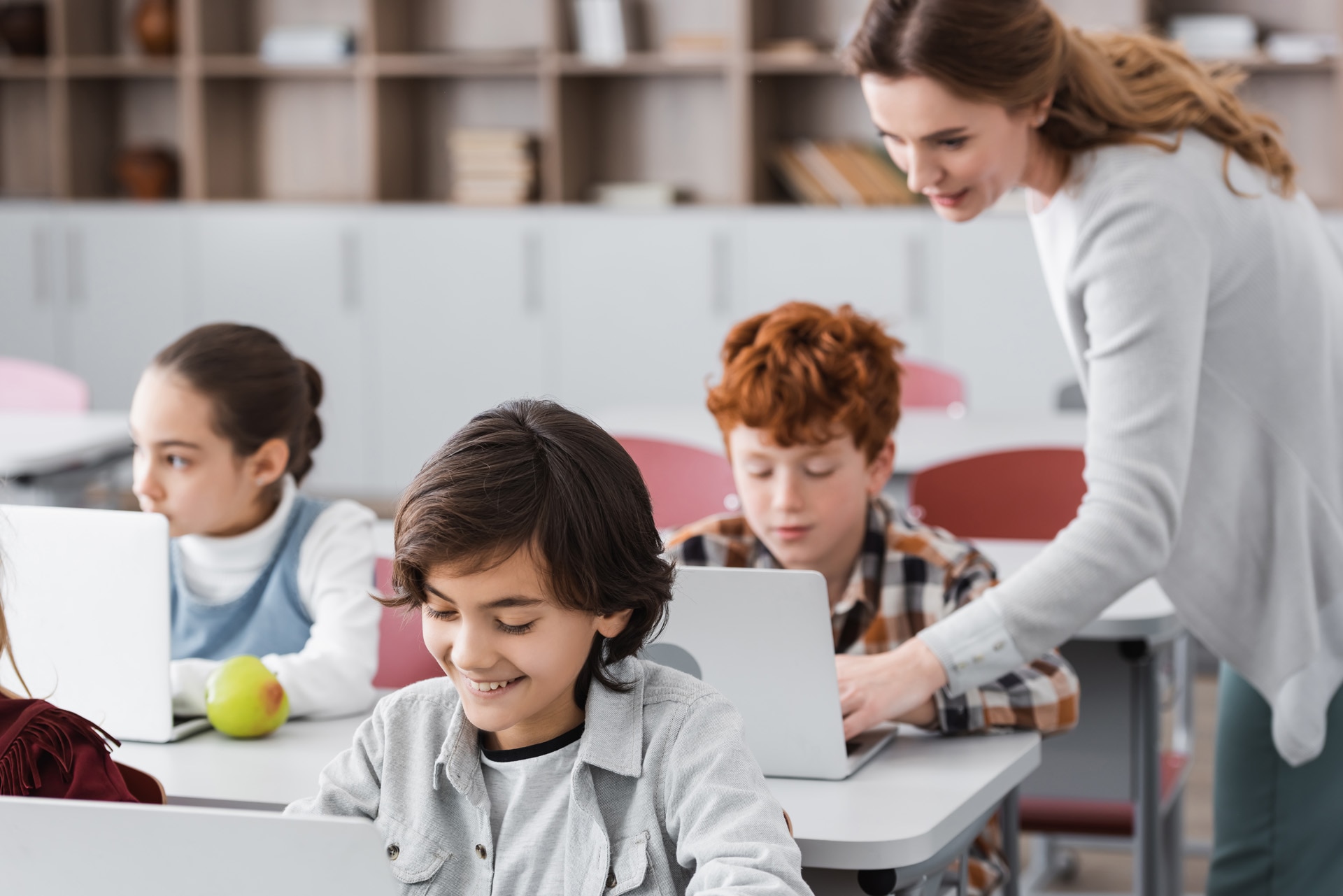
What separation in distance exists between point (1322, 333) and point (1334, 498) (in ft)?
0.56

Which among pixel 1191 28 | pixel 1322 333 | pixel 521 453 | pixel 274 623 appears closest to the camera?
pixel 521 453

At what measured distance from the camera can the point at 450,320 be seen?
551 centimetres

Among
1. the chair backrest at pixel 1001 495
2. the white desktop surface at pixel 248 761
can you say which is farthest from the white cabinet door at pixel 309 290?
the white desktop surface at pixel 248 761

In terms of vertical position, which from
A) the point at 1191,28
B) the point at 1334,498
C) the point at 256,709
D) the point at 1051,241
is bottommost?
the point at 256,709

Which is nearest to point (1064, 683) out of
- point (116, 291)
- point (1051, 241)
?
point (1051, 241)

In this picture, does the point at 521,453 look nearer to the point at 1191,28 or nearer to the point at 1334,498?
the point at 1334,498

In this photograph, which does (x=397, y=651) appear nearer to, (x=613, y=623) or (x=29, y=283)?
(x=613, y=623)

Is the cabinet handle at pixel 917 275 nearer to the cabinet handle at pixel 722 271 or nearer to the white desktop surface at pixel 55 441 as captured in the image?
the cabinet handle at pixel 722 271

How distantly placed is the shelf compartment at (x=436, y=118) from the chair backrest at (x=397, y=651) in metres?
3.84

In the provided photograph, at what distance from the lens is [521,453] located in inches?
44.3

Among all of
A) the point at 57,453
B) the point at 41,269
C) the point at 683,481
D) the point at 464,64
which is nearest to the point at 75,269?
the point at 41,269

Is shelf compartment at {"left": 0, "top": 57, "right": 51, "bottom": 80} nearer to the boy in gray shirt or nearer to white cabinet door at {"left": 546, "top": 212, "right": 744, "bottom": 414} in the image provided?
white cabinet door at {"left": 546, "top": 212, "right": 744, "bottom": 414}

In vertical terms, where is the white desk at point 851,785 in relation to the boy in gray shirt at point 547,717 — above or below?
below

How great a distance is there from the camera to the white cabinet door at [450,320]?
17.8 feet
